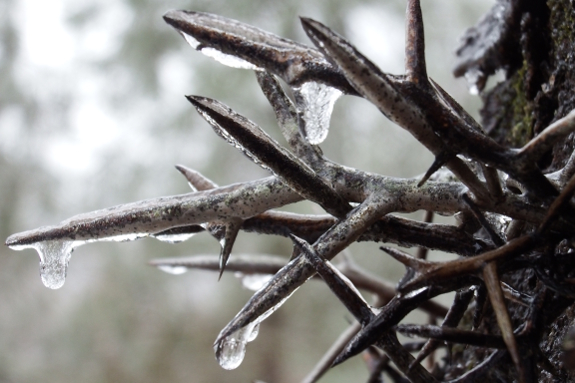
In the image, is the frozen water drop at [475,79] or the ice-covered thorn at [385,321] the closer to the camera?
the ice-covered thorn at [385,321]

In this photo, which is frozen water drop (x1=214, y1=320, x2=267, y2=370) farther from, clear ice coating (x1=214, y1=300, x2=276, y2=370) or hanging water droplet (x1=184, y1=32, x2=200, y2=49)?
hanging water droplet (x1=184, y1=32, x2=200, y2=49)

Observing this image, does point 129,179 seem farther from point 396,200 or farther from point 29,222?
point 396,200

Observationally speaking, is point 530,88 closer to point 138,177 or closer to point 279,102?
point 279,102

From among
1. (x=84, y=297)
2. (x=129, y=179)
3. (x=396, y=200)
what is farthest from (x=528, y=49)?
(x=84, y=297)

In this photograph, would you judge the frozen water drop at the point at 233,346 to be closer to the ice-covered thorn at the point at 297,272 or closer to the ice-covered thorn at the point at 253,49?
the ice-covered thorn at the point at 297,272

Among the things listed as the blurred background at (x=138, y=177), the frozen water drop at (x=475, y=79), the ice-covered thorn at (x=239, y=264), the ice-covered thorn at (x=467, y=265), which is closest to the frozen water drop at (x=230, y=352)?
the ice-covered thorn at (x=467, y=265)

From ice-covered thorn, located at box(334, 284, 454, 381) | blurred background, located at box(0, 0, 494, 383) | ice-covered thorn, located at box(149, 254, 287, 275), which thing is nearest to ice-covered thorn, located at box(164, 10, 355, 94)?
ice-covered thorn, located at box(334, 284, 454, 381)

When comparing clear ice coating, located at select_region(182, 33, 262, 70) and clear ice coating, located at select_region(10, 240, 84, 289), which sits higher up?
clear ice coating, located at select_region(182, 33, 262, 70)

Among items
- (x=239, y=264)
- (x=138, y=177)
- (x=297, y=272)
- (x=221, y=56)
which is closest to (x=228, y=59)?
(x=221, y=56)
